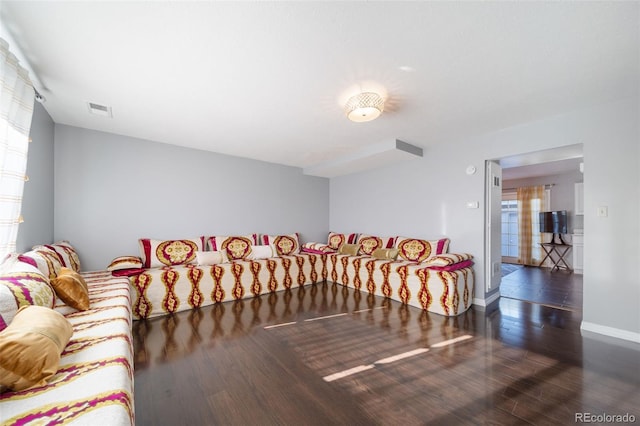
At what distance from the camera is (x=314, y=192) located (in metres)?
5.56

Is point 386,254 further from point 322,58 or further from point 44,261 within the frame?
point 44,261

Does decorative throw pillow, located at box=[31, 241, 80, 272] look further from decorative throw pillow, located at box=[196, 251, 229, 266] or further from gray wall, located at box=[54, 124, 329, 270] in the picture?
decorative throw pillow, located at box=[196, 251, 229, 266]

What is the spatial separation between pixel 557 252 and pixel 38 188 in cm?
916

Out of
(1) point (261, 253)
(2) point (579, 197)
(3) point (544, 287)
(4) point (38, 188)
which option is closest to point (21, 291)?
(4) point (38, 188)

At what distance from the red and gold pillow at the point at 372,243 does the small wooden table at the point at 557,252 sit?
433 cm

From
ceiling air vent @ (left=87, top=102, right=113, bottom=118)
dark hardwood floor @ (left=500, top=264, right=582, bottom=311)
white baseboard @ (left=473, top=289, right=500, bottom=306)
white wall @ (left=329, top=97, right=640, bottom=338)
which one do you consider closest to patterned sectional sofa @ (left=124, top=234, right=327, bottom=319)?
ceiling air vent @ (left=87, top=102, right=113, bottom=118)

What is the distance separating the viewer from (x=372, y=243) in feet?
14.7

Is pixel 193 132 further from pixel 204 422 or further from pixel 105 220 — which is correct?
pixel 204 422

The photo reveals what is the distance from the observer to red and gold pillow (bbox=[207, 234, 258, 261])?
3992 millimetres

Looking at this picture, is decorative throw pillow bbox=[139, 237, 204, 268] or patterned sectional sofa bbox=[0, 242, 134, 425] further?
decorative throw pillow bbox=[139, 237, 204, 268]

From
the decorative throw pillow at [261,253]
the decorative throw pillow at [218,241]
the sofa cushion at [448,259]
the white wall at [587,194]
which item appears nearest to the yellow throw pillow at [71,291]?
the decorative throw pillow at [218,241]

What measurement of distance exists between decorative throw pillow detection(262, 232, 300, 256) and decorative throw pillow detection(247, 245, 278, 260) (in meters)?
0.16

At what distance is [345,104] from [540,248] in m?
6.63

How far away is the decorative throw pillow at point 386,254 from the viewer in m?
4.02
